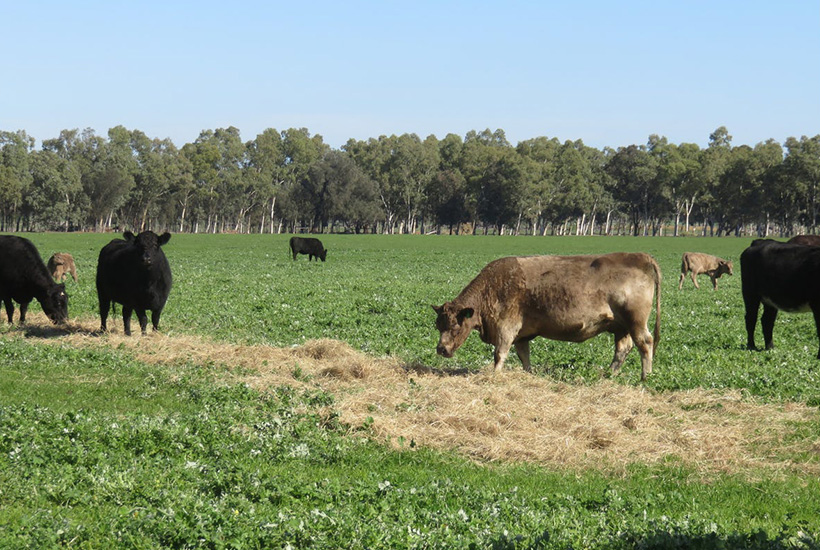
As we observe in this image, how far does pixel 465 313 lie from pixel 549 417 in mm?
3447

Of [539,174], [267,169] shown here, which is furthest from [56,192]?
[539,174]

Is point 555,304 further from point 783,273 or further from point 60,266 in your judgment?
point 60,266

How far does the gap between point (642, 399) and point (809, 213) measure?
446 ft

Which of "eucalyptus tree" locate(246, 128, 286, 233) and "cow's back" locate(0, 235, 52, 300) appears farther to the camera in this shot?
"eucalyptus tree" locate(246, 128, 286, 233)

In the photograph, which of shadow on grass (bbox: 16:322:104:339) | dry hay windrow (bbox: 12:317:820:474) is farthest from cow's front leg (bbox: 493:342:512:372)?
shadow on grass (bbox: 16:322:104:339)

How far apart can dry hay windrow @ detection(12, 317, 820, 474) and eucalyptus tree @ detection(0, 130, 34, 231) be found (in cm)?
13349

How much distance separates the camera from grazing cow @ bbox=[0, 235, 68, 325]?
20.9 m

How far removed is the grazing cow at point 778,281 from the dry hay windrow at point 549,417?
640 cm

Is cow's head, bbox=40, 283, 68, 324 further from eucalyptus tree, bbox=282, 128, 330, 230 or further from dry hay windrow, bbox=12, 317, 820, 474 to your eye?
eucalyptus tree, bbox=282, 128, 330, 230

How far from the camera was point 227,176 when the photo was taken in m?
165

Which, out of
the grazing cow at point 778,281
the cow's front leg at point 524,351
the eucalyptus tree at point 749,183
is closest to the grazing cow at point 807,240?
the grazing cow at point 778,281

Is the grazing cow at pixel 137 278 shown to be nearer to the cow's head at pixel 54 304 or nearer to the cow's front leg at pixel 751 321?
the cow's head at pixel 54 304

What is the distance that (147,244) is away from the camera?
19.6 meters

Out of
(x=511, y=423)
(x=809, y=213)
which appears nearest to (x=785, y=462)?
(x=511, y=423)
